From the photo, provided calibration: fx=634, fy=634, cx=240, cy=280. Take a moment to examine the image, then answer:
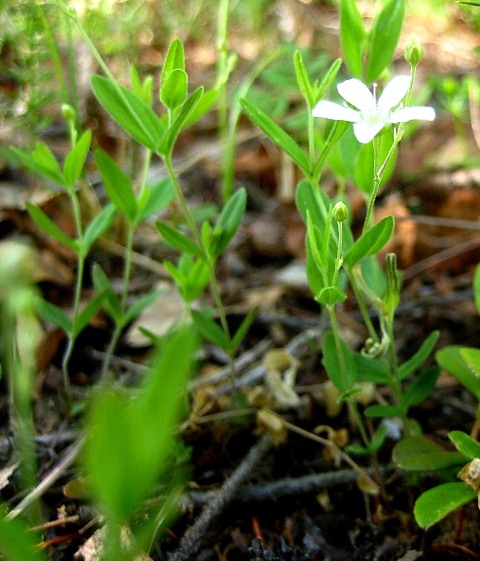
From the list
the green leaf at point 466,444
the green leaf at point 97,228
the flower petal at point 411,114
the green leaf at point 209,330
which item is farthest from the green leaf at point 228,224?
the green leaf at point 466,444

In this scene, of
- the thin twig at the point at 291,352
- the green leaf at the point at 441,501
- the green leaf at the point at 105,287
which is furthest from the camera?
the thin twig at the point at 291,352

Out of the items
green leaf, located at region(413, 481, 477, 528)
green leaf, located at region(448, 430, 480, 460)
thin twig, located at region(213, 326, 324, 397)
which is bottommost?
thin twig, located at region(213, 326, 324, 397)

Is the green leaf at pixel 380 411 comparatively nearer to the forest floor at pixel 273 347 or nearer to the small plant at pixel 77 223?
the forest floor at pixel 273 347

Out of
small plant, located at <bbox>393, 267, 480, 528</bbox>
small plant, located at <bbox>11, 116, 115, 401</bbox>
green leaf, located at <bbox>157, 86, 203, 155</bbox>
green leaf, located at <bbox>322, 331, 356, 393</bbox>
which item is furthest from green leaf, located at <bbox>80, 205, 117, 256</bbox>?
small plant, located at <bbox>393, 267, 480, 528</bbox>

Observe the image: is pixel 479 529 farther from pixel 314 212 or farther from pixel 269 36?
pixel 269 36

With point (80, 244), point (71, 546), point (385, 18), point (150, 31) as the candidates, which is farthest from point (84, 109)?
point (71, 546)

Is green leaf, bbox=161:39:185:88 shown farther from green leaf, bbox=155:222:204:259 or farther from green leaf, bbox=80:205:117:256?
green leaf, bbox=80:205:117:256
